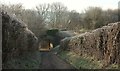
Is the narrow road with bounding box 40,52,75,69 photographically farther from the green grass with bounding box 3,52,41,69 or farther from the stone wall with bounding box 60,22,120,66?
the stone wall with bounding box 60,22,120,66

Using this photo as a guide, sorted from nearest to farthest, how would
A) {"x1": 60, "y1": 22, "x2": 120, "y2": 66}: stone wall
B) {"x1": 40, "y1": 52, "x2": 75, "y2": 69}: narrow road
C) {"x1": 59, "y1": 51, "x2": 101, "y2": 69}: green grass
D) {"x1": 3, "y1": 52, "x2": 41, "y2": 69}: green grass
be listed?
{"x1": 3, "y1": 52, "x2": 41, "y2": 69}: green grass < {"x1": 60, "y1": 22, "x2": 120, "y2": 66}: stone wall < {"x1": 59, "y1": 51, "x2": 101, "y2": 69}: green grass < {"x1": 40, "y1": 52, "x2": 75, "y2": 69}: narrow road

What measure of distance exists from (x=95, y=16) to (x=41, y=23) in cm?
1133

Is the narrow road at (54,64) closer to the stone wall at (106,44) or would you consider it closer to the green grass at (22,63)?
the green grass at (22,63)

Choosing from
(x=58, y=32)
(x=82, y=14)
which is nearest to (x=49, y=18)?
(x=58, y=32)

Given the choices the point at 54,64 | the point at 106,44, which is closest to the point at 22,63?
the point at 106,44

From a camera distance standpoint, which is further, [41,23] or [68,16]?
[68,16]

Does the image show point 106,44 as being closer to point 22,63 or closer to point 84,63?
point 84,63

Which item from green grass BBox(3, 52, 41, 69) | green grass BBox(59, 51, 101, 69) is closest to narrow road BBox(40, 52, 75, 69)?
green grass BBox(59, 51, 101, 69)

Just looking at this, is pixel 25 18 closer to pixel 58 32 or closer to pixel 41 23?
pixel 41 23

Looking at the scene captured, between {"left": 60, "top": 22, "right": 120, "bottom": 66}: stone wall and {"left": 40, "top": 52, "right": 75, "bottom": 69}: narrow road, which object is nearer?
{"left": 60, "top": 22, "right": 120, "bottom": 66}: stone wall

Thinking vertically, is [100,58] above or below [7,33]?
below

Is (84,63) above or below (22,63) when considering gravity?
below

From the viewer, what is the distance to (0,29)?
8789mm

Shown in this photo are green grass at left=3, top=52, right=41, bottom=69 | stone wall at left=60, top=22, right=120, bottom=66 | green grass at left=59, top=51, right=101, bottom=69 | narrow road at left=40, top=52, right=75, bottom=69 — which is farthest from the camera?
narrow road at left=40, top=52, right=75, bottom=69
